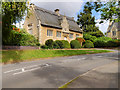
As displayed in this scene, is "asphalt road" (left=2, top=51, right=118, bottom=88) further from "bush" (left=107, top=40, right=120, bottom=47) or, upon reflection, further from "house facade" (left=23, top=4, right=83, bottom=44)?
"bush" (left=107, top=40, right=120, bottom=47)

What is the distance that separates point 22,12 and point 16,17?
5.21ft

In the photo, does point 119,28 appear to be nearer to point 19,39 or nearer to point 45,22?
point 45,22

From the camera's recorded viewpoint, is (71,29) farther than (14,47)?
Yes

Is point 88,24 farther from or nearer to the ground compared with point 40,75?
farther from the ground

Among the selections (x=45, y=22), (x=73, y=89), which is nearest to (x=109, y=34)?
(x=45, y=22)

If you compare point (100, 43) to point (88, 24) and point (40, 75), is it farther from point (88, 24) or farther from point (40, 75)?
point (40, 75)

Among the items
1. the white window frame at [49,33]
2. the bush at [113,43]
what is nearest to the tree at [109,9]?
the white window frame at [49,33]

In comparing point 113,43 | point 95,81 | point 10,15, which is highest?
point 10,15

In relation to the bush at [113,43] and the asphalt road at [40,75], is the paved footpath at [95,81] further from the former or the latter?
the bush at [113,43]

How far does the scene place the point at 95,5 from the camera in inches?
389

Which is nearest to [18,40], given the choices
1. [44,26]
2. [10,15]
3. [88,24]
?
[10,15]

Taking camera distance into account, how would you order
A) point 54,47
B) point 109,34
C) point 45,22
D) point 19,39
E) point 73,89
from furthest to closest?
point 109,34 → point 45,22 → point 54,47 → point 19,39 → point 73,89

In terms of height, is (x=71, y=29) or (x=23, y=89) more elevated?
(x=71, y=29)

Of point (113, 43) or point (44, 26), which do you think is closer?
point (44, 26)
